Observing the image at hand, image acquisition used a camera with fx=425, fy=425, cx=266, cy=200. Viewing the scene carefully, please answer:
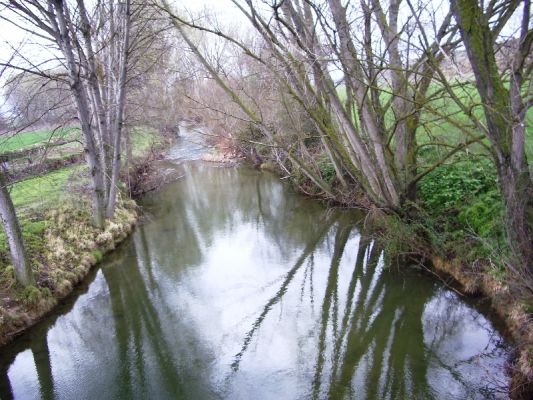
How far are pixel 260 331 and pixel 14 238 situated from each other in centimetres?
510

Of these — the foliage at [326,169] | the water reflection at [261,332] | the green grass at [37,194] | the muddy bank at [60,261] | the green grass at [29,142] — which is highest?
the green grass at [29,142]

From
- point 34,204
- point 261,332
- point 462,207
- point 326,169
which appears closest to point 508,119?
point 462,207

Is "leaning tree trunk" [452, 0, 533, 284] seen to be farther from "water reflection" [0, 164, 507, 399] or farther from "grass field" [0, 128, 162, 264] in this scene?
"grass field" [0, 128, 162, 264]

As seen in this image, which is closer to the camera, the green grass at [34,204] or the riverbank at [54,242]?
the riverbank at [54,242]

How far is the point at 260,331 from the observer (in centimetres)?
772

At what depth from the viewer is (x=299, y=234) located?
41.1ft

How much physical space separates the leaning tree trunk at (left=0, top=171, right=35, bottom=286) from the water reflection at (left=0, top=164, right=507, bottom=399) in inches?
43.6

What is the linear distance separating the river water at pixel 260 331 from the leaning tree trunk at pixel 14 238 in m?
1.05

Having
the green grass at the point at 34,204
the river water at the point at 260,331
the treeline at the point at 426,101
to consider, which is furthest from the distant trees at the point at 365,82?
the green grass at the point at 34,204

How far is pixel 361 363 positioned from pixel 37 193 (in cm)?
1179

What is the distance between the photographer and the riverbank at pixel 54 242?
840cm

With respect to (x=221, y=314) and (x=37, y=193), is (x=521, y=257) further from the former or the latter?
(x=37, y=193)

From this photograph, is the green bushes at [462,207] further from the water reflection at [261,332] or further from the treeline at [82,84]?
the treeline at [82,84]

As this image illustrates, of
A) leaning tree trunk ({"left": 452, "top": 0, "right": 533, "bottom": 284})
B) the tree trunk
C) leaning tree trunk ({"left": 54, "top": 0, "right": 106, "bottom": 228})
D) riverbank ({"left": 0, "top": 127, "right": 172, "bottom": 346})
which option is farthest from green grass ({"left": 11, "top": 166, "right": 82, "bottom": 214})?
leaning tree trunk ({"left": 452, "top": 0, "right": 533, "bottom": 284})
